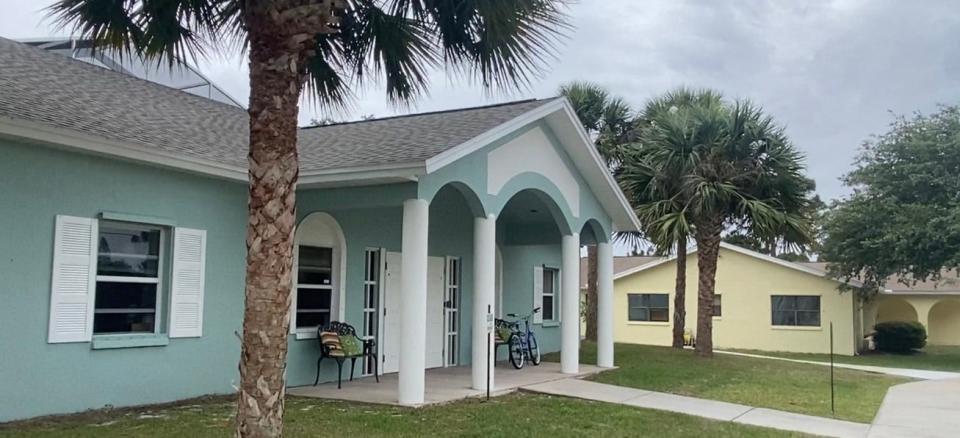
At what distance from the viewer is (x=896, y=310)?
3547 cm

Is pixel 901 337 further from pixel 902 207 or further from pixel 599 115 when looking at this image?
pixel 599 115

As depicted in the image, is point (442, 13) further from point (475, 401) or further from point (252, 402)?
point (475, 401)

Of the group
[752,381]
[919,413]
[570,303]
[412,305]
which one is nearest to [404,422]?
[412,305]

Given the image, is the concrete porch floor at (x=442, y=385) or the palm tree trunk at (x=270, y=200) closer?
the palm tree trunk at (x=270, y=200)

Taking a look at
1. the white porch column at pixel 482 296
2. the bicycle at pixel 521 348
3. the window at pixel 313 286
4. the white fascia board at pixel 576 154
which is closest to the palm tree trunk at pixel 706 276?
the white fascia board at pixel 576 154

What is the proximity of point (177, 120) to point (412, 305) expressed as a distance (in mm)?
4951

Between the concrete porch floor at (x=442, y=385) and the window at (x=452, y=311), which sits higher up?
the window at (x=452, y=311)

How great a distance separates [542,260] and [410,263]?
28.7ft

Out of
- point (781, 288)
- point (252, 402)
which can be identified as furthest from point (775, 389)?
point (781, 288)

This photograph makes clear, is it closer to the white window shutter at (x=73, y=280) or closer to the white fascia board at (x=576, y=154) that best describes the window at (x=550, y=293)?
the white fascia board at (x=576, y=154)

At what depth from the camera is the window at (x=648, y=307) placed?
1256 inches

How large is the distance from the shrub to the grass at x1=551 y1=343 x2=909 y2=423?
1361 cm

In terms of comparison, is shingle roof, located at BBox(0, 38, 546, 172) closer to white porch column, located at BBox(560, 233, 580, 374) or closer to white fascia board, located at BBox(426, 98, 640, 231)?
white fascia board, located at BBox(426, 98, 640, 231)

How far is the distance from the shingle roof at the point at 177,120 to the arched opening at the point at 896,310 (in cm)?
2895
